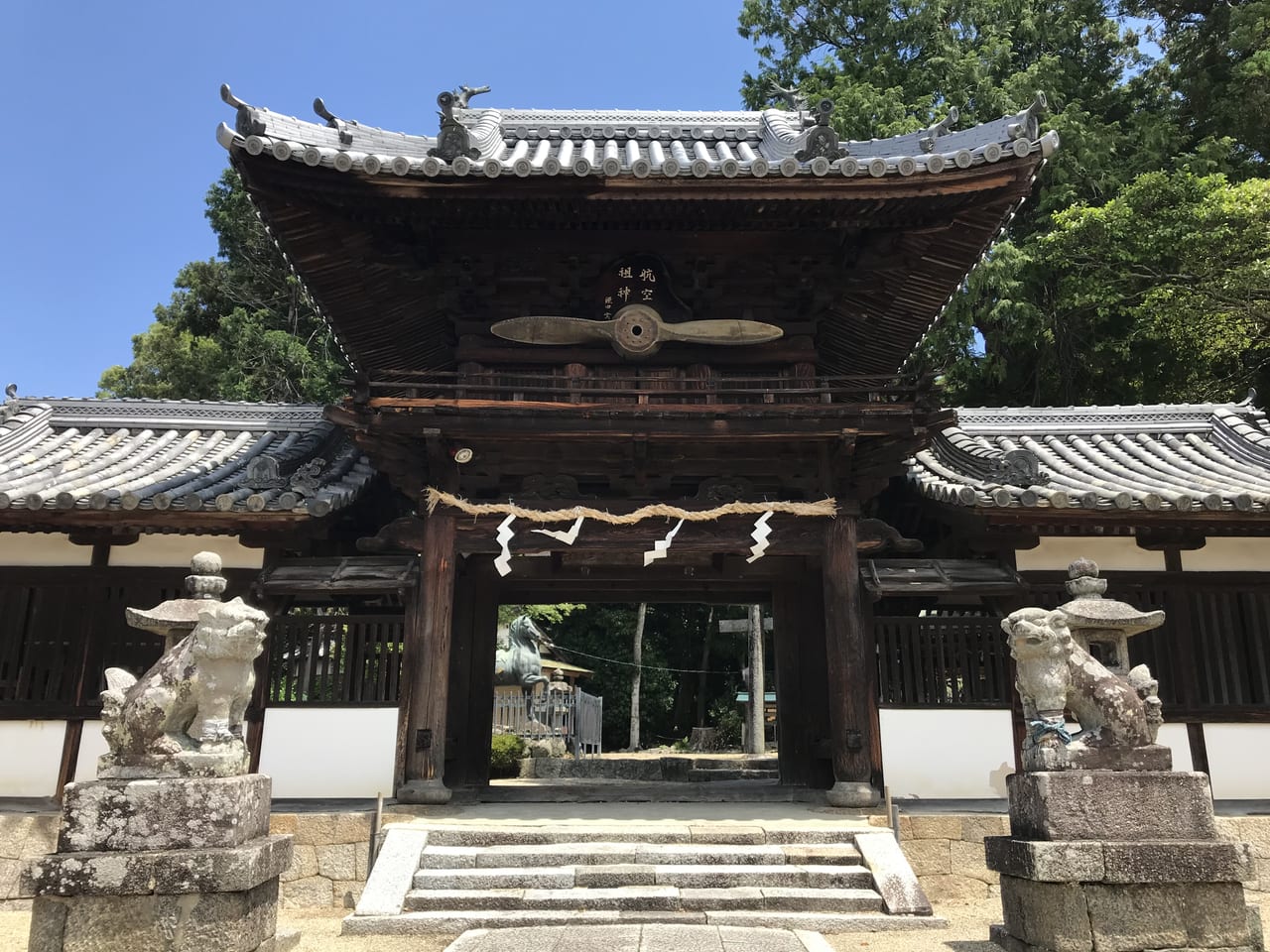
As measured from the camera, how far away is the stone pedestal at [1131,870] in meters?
5.22

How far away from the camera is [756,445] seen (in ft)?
31.1

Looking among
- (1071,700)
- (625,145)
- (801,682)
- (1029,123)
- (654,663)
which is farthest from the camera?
(654,663)

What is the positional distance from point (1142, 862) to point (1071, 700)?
1014 millimetres

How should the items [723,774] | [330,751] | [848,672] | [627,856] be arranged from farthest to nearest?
[723,774] → [330,751] → [848,672] → [627,856]

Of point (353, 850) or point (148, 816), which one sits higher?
point (148, 816)

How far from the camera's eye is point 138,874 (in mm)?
5109

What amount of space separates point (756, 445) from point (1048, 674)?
4.31m

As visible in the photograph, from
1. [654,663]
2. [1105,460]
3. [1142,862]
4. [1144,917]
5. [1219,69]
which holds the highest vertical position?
[1219,69]

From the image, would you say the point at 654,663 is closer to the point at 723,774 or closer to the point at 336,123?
the point at 723,774

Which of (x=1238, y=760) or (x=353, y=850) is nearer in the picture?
(x=353, y=850)

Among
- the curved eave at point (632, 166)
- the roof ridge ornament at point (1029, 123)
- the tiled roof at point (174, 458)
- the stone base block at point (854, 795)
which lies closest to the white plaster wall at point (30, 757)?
the tiled roof at point (174, 458)

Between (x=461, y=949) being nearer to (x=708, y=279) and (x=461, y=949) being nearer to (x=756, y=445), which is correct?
(x=756, y=445)

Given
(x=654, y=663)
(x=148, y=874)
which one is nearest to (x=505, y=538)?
(x=148, y=874)

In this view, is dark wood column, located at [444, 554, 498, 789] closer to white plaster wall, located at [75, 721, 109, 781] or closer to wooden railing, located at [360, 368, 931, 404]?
wooden railing, located at [360, 368, 931, 404]
